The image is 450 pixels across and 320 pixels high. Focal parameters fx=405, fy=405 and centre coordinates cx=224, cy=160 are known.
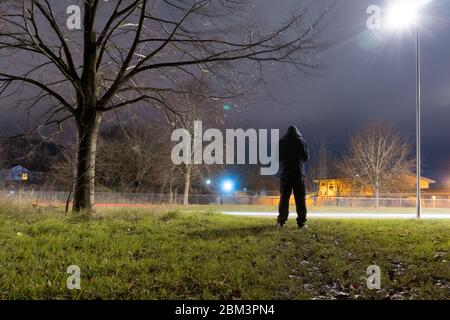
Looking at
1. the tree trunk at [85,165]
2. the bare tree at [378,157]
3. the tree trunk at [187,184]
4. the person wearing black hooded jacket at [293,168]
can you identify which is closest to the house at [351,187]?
the bare tree at [378,157]

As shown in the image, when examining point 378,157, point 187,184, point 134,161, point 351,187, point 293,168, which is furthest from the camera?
point 351,187

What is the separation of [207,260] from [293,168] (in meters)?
4.35

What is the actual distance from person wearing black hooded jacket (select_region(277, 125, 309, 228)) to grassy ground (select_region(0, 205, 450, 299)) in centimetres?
68

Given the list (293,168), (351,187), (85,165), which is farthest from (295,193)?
(351,187)

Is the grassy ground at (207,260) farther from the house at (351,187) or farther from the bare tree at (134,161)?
the house at (351,187)

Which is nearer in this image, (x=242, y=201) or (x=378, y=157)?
(x=242, y=201)

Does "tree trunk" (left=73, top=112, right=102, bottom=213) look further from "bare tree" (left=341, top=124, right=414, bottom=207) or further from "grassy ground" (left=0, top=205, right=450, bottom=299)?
"bare tree" (left=341, top=124, right=414, bottom=207)

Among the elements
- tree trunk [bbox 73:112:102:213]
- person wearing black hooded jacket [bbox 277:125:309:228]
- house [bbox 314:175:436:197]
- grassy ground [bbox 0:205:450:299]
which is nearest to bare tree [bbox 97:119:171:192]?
house [bbox 314:175:436:197]

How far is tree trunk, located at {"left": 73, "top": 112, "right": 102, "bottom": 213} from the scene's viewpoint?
433 inches

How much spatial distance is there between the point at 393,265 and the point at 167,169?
3685 centimetres

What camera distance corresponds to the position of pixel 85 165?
1110cm

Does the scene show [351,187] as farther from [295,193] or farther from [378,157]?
[295,193]
